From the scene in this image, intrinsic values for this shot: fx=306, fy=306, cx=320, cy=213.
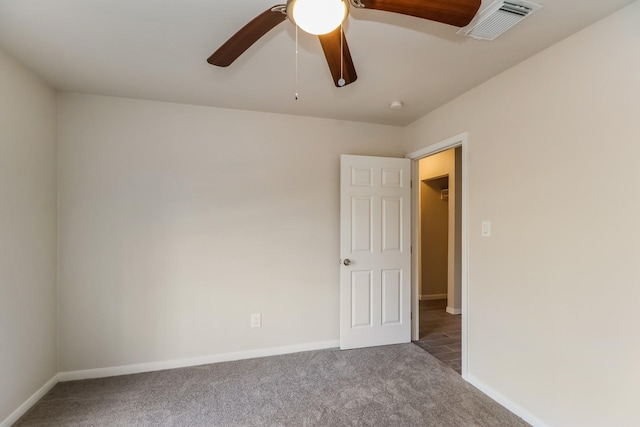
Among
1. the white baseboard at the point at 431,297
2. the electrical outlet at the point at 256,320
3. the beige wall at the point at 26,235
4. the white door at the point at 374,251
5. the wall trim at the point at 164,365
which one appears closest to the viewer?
the beige wall at the point at 26,235

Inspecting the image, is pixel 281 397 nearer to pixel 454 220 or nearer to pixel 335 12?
pixel 335 12

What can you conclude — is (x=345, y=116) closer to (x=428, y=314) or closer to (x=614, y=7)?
(x=614, y=7)

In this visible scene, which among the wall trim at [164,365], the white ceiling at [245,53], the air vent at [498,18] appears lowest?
the wall trim at [164,365]

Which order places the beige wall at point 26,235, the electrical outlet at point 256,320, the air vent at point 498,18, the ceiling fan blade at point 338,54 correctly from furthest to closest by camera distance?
the electrical outlet at point 256,320, the beige wall at point 26,235, the air vent at point 498,18, the ceiling fan blade at point 338,54

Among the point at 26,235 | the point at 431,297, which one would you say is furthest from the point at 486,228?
the point at 26,235

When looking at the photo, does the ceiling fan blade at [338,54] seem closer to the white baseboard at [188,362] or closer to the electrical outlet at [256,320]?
the electrical outlet at [256,320]

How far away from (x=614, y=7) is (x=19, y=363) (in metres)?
4.12

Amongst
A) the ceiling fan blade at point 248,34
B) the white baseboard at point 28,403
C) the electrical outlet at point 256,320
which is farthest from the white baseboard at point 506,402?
the white baseboard at point 28,403

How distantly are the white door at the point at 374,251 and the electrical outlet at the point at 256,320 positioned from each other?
819mm

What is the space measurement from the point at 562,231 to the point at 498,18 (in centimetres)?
126

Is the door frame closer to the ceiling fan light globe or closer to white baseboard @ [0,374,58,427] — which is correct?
the ceiling fan light globe

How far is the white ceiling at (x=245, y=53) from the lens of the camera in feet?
5.27

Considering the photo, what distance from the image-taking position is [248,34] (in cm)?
135

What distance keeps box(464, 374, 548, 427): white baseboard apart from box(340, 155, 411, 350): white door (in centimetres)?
92
